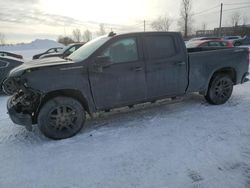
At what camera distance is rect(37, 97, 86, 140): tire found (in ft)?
13.0

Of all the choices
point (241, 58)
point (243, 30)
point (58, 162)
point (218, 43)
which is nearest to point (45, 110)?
point (58, 162)

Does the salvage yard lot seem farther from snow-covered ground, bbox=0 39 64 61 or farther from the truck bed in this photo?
snow-covered ground, bbox=0 39 64 61

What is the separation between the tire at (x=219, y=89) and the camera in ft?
18.2

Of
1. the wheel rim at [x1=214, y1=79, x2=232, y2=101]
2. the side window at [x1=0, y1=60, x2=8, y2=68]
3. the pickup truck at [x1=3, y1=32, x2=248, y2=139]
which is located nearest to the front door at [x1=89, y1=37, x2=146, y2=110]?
the pickup truck at [x1=3, y1=32, x2=248, y2=139]

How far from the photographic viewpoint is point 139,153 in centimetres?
351

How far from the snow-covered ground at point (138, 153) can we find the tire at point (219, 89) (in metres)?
0.49

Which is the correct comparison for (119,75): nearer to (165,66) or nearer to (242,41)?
(165,66)

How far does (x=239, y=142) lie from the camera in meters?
3.69

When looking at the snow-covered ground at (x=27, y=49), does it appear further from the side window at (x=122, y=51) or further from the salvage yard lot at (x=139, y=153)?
the salvage yard lot at (x=139, y=153)

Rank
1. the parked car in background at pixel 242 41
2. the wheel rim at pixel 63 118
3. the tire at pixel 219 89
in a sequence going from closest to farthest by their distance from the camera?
the wheel rim at pixel 63 118 < the tire at pixel 219 89 < the parked car in background at pixel 242 41

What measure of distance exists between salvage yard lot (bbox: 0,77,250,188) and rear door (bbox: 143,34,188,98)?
0.61m

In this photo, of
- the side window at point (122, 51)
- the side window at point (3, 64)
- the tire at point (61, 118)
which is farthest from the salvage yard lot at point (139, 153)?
the side window at point (3, 64)

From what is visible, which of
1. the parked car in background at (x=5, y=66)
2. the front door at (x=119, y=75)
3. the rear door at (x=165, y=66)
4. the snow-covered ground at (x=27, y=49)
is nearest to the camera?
the front door at (x=119, y=75)

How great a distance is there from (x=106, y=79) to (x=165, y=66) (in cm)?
137
